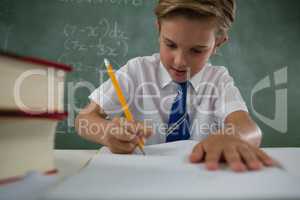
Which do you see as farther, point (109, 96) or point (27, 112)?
point (109, 96)

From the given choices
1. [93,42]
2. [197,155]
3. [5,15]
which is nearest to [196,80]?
[197,155]

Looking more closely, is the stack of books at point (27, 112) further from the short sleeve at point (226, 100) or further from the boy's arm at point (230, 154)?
the short sleeve at point (226, 100)

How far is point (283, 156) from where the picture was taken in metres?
0.62

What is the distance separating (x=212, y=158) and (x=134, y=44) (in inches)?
69.2

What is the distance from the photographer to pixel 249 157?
1.58ft

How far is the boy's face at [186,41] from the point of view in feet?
Result: 2.99

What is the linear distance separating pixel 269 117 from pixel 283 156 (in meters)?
1.69

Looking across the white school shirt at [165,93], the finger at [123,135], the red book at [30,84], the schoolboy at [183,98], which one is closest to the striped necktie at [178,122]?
the schoolboy at [183,98]

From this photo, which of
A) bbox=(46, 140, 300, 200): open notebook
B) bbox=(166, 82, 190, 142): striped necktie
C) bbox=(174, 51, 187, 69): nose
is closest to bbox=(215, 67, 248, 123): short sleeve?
bbox=(166, 82, 190, 142): striped necktie

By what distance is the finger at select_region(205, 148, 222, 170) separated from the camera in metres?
0.46

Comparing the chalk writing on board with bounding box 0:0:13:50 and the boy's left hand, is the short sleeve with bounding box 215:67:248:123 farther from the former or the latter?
the chalk writing on board with bounding box 0:0:13:50

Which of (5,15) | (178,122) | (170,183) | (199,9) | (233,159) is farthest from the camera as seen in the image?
(5,15)

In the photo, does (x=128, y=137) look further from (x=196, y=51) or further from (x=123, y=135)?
(x=196, y=51)

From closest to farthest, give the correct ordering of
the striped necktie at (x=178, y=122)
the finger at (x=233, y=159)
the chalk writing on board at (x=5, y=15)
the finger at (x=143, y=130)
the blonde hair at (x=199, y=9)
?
the finger at (x=233, y=159), the finger at (x=143, y=130), the blonde hair at (x=199, y=9), the striped necktie at (x=178, y=122), the chalk writing on board at (x=5, y=15)
